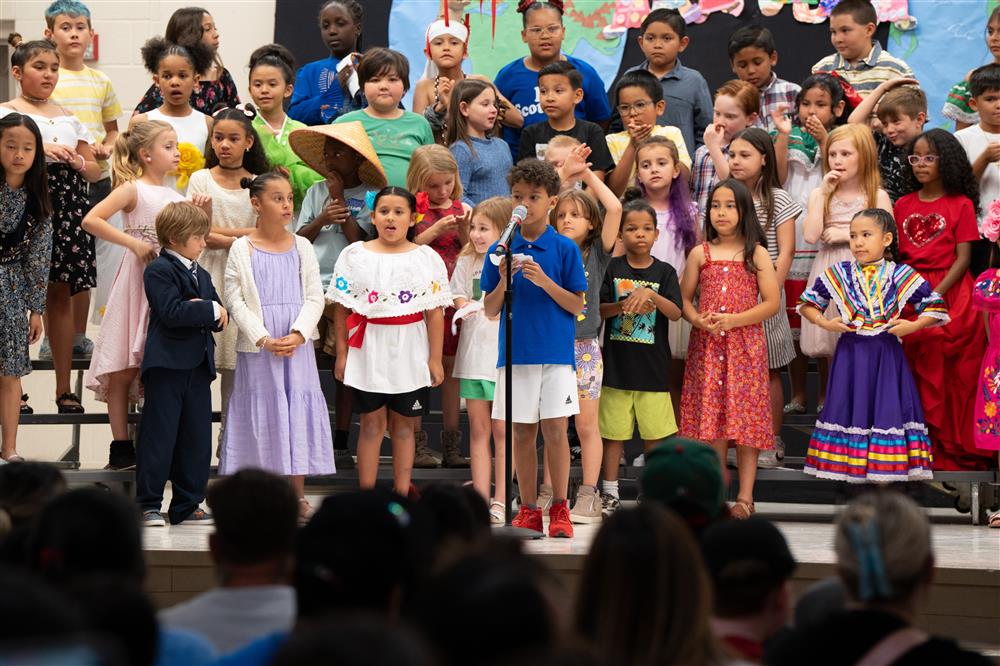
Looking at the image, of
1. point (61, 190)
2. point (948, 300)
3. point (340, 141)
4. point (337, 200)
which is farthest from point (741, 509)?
point (61, 190)

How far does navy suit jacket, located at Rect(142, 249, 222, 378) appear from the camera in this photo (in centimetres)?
491

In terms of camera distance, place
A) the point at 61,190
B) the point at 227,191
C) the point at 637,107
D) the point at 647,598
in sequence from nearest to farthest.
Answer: the point at 647,598, the point at 227,191, the point at 61,190, the point at 637,107

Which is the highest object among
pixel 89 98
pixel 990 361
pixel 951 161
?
pixel 89 98

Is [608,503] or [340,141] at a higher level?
[340,141]

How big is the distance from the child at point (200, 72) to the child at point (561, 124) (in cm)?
137

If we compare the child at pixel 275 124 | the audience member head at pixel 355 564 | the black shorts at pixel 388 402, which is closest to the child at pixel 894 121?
the black shorts at pixel 388 402

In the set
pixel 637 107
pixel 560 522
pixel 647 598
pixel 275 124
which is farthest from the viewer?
pixel 275 124

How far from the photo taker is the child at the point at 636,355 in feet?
17.6

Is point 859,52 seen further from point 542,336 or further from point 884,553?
point 884,553

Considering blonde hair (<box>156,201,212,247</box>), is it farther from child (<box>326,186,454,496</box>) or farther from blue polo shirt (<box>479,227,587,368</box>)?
blue polo shirt (<box>479,227,587,368</box>)

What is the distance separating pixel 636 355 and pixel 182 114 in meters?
2.09

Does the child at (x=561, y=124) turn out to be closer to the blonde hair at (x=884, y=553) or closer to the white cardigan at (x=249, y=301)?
the white cardigan at (x=249, y=301)

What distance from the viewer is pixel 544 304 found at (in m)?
4.87

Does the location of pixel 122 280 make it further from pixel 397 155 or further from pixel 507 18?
pixel 507 18
